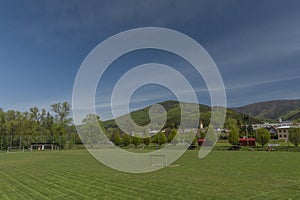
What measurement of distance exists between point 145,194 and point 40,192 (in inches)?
143

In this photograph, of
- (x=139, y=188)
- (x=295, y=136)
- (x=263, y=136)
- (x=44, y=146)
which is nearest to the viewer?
(x=139, y=188)

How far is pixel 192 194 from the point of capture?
8.28 meters

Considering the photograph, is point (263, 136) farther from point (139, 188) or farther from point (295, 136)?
point (139, 188)

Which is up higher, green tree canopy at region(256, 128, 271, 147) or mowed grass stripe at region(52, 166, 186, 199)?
green tree canopy at region(256, 128, 271, 147)

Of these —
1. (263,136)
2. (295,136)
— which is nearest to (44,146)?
(263,136)

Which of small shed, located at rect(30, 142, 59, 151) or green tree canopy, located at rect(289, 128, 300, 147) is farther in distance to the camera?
small shed, located at rect(30, 142, 59, 151)

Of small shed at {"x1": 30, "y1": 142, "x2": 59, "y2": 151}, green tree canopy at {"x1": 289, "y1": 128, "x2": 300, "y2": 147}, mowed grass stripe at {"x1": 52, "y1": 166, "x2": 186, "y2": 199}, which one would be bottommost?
small shed at {"x1": 30, "y1": 142, "x2": 59, "y2": 151}

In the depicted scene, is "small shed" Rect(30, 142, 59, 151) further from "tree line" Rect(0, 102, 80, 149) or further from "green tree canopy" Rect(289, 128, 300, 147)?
"green tree canopy" Rect(289, 128, 300, 147)

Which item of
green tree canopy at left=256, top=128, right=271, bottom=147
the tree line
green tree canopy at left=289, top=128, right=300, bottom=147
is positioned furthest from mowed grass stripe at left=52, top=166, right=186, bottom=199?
the tree line

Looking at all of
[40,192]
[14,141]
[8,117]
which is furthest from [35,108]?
[40,192]

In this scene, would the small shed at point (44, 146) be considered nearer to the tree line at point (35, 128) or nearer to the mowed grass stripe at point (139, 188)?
the tree line at point (35, 128)

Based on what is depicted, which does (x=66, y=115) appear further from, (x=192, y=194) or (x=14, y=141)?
(x=192, y=194)

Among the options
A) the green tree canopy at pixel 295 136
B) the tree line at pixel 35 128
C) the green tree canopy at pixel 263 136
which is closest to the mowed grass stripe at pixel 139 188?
the green tree canopy at pixel 295 136

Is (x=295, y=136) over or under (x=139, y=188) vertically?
over
